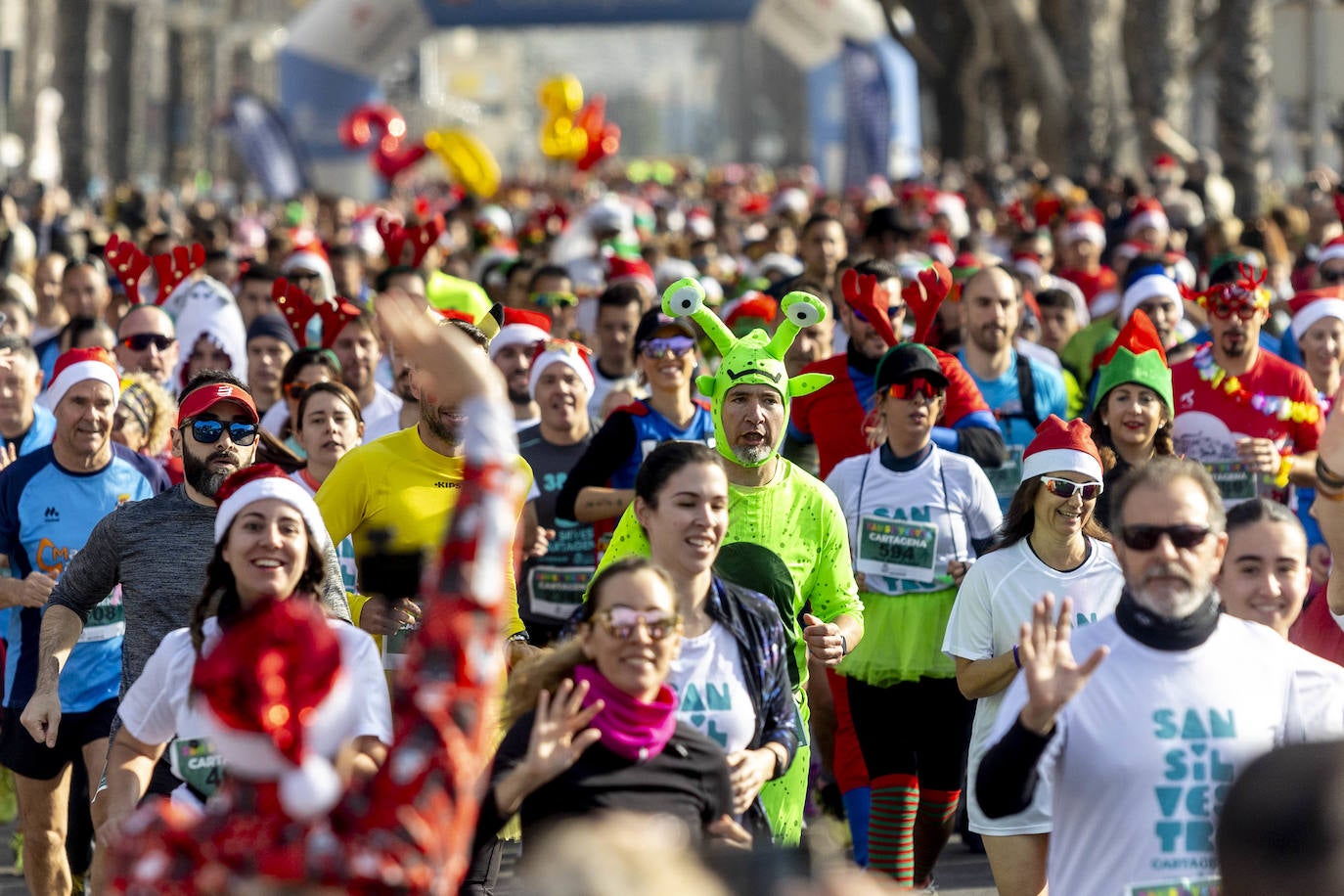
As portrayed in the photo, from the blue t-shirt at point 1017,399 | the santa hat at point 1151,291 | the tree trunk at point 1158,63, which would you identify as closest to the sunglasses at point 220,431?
the blue t-shirt at point 1017,399

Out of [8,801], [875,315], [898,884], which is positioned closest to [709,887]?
[898,884]

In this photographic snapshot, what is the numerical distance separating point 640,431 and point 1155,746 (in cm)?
351

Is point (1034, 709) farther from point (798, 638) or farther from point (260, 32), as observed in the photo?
point (260, 32)

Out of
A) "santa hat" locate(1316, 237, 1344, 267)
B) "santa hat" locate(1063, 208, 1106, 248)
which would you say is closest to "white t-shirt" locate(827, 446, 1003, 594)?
"santa hat" locate(1316, 237, 1344, 267)

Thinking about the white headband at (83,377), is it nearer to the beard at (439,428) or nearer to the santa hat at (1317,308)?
the beard at (439,428)

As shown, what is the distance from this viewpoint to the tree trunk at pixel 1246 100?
2445 cm

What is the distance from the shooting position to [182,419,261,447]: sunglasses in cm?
593

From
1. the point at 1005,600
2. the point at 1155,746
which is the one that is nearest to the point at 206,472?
the point at 1005,600

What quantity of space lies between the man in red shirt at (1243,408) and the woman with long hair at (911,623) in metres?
1.36

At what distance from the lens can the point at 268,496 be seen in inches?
187

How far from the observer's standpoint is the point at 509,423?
3650 mm

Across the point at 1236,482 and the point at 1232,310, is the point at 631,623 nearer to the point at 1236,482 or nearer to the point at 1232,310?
the point at 1236,482

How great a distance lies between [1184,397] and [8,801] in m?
4.83

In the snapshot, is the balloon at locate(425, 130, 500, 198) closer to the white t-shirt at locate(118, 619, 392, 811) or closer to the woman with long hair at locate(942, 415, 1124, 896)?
the woman with long hair at locate(942, 415, 1124, 896)
